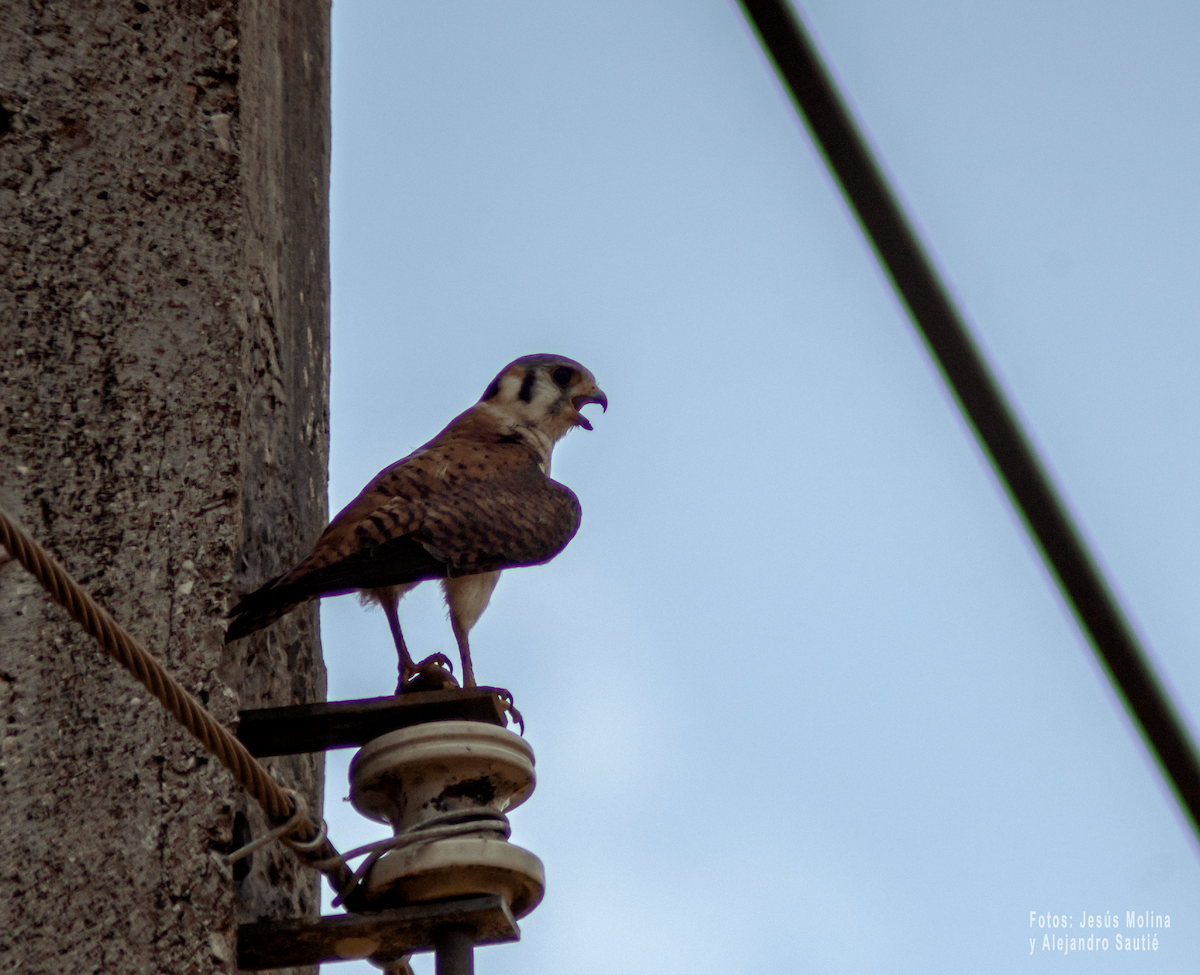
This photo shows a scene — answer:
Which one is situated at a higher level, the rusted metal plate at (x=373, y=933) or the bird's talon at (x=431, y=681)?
the bird's talon at (x=431, y=681)

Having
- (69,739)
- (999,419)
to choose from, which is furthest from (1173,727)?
(69,739)

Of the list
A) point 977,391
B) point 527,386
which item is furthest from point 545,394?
point 977,391

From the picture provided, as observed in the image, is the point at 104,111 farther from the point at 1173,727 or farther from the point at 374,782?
the point at 1173,727

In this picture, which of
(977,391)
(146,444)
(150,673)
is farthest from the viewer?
(146,444)

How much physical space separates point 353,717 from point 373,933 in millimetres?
308

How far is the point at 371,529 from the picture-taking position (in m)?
2.46

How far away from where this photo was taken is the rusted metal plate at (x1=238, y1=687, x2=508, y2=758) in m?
2.12

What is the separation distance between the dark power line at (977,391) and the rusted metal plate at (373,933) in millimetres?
1301

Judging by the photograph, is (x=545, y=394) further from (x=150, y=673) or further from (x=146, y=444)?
(x=150, y=673)

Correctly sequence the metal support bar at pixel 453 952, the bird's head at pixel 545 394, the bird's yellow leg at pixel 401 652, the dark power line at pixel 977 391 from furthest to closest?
the bird's head at pixel 545 394
the bird's yellow leg at pixel 401 652
the metal support bar at pixel 453 952
the dark power line at pixel 977 391

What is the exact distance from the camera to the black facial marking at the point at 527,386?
3.55m

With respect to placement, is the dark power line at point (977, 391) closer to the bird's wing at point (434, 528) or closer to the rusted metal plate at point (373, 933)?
the rusted metal plate at point (373, 933)

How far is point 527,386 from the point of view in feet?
11.8

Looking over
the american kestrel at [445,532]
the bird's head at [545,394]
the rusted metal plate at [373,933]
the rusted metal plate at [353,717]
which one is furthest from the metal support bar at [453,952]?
A: the bird's head at [545,394]
